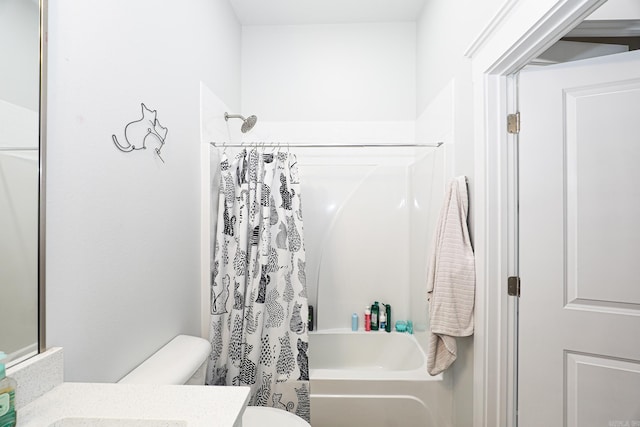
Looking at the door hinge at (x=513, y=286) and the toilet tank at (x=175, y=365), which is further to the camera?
the door hinge at (x=513, y=286)

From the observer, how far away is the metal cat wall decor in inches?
Result: 41.9

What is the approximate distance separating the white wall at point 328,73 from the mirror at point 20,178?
73.0 inches

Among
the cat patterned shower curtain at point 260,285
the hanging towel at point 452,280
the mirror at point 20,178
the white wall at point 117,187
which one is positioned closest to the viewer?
the mirror at point 20,178

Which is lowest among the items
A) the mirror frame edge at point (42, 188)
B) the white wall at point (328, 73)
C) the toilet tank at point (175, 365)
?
the toilet tank at point (175, 365)

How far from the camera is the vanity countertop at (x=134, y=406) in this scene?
24.4 inches

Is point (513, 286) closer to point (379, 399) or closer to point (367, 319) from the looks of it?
point (379, 399)

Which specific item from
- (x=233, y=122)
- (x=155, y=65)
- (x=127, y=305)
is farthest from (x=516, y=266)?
(x=233, y=122)

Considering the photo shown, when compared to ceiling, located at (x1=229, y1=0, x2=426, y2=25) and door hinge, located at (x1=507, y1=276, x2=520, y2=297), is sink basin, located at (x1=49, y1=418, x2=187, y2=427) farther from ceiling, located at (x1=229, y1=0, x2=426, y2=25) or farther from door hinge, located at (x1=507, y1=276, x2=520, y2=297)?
ceiling, located at (x1=229, y1=0, x2=426, y2=25)

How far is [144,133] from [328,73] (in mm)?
1693

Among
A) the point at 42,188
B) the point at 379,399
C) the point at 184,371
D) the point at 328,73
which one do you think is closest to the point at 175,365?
the point at 184,371

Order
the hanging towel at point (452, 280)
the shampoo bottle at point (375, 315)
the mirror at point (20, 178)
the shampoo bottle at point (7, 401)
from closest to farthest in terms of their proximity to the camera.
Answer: the shampoo bottle at point (7, 401) < the mirror at point (20, 178) < the hanging towel at point (452, 280) < the shampoo bottle at point (375, 315)

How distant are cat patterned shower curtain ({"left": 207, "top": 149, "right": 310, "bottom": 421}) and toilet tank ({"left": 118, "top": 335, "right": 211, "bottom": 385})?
0.33 metres

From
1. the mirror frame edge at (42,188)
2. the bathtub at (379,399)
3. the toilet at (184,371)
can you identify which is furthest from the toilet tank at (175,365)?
the bathtub at (379,399)

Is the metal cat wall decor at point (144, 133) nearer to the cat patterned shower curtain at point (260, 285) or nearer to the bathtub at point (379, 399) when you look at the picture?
the cat patterned shower curtain at point (260, 285)
